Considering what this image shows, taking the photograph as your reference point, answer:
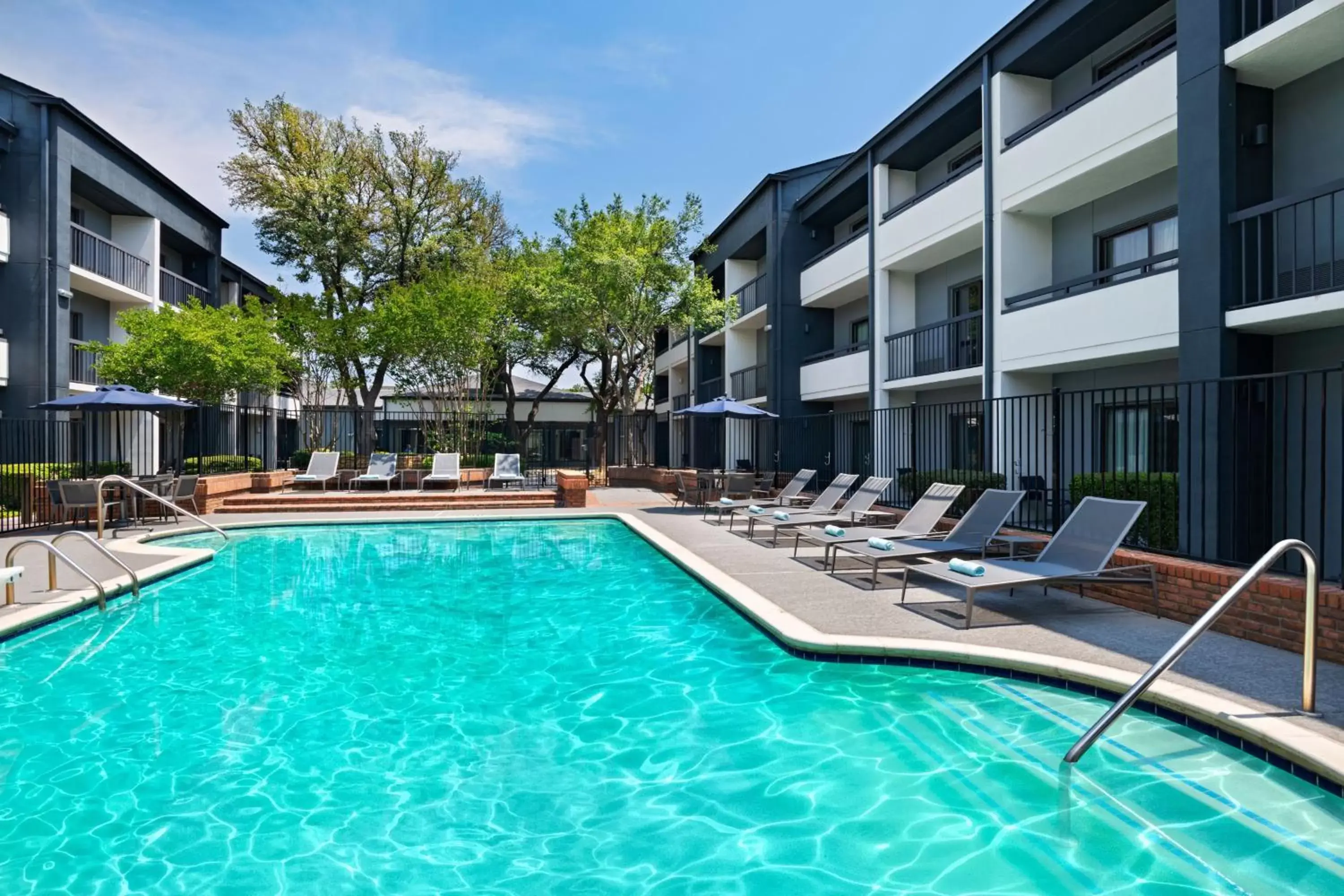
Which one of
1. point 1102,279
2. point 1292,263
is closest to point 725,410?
point 1102,279

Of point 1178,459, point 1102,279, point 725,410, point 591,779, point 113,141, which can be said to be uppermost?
point 113,141

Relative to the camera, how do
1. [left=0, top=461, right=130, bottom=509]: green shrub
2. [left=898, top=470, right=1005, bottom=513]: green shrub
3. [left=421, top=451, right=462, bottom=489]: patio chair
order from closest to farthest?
1. [left=898, top=470, right=1005, bottom=513]: green shrub
2. [left=0, top=461, right=130, bottom=509]: green shrub
3. [left=421, top=451, right=462, bottom=489]: patio chair

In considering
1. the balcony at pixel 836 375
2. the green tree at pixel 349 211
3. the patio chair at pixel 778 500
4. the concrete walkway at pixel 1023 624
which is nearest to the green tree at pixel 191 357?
the green tree at pixel 349 211

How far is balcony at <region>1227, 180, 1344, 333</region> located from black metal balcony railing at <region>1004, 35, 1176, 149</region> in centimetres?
286

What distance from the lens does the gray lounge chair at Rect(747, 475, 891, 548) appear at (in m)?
12.0

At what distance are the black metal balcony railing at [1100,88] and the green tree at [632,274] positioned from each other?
10.5 meters

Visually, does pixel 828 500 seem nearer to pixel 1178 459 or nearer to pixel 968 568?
pixel 1178 459

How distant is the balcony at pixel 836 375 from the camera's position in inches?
742

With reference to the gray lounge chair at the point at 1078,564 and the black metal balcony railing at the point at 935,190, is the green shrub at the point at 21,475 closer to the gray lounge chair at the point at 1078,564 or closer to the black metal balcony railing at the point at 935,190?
the gray lounge chair at the point at 1078,564

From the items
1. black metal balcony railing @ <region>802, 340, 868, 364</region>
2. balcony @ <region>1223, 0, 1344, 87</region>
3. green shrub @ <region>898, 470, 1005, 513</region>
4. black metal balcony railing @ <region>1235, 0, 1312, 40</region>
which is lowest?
green shrub @ <region>898, 470, 1005, 513</region>

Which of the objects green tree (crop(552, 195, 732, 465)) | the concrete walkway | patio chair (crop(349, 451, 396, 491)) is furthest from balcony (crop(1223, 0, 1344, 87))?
patio chair (crop(349, 451, 396, 491))

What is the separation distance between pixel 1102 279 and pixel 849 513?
18.4ft

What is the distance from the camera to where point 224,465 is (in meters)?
23.1

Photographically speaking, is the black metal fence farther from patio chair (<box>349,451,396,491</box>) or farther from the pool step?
patio chair (<box>349,451,396,491</box>)
